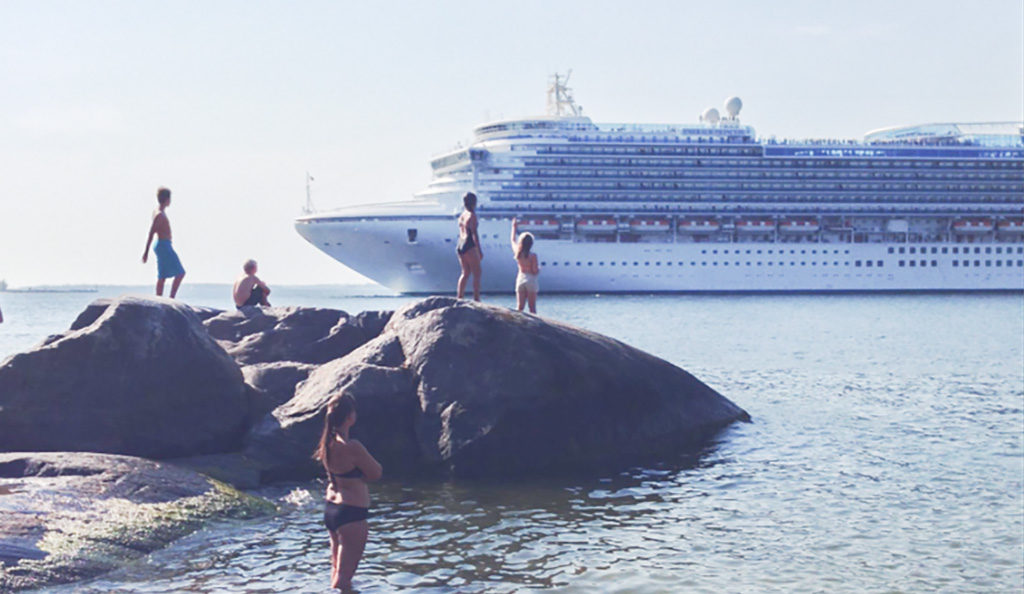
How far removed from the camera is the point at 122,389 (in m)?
11.3

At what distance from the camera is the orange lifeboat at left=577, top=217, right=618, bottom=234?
73125mm

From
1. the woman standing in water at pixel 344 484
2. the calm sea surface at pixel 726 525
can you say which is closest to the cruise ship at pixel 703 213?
the calm sea surface at pixel 726 525

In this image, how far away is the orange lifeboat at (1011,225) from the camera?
82.2m

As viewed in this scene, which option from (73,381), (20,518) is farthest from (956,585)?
(73,381)

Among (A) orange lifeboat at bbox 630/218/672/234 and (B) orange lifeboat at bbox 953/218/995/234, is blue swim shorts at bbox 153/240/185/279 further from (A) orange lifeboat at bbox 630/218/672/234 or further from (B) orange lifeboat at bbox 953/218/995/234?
(B) orange lifeboat at bbox 953/218/995/234

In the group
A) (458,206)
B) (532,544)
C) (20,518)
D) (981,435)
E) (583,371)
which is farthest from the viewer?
(458,206)

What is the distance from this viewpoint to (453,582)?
8.44 meters

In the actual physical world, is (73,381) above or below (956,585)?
above

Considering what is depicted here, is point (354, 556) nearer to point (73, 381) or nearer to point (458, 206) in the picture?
point (73, 381)

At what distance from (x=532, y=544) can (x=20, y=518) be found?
13.9 feet

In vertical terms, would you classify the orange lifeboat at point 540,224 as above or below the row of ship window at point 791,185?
below

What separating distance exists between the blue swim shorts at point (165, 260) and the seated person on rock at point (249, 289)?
1.04 meters

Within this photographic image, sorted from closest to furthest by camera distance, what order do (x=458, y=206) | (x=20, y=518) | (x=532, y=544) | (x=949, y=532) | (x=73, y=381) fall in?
(x=20, y=518), (x=532, y=544), (x=949, y=532), (x=73, y=381), (x=458, y=206)

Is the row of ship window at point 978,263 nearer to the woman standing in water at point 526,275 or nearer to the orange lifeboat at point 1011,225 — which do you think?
the orange lifeboat at point 1011,225
